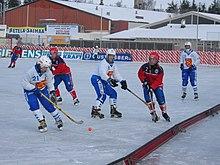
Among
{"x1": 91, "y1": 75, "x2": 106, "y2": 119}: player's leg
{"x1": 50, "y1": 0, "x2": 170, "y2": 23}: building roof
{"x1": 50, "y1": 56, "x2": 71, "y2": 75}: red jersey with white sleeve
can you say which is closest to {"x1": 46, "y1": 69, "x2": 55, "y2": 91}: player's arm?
{"x1": 91, "y1": 75, "x2": 106, "y2": 119}: player's leg

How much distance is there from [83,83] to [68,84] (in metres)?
6.37

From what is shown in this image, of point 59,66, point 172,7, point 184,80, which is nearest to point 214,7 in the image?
point 172,7

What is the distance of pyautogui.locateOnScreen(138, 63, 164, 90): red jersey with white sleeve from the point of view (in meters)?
10.6

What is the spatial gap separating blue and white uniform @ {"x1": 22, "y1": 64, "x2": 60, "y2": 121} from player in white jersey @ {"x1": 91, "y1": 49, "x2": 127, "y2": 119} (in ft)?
5.61

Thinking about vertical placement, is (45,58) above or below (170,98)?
above

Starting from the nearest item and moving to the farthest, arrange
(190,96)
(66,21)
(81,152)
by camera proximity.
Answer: (81,152)
(190,96)
(66,21)

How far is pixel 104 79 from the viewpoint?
419 inches

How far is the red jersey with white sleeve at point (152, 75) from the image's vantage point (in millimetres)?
10648

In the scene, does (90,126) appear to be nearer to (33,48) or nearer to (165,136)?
(165,136)

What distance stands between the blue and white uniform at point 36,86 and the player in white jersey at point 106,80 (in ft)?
5.61

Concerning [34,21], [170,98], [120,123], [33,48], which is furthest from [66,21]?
[120,123]

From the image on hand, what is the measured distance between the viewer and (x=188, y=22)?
63156mm

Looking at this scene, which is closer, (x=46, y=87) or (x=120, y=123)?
(x=46, y=87)

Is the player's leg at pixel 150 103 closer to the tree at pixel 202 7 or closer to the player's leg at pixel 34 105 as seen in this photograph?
the player's leg at pixel 34 105
